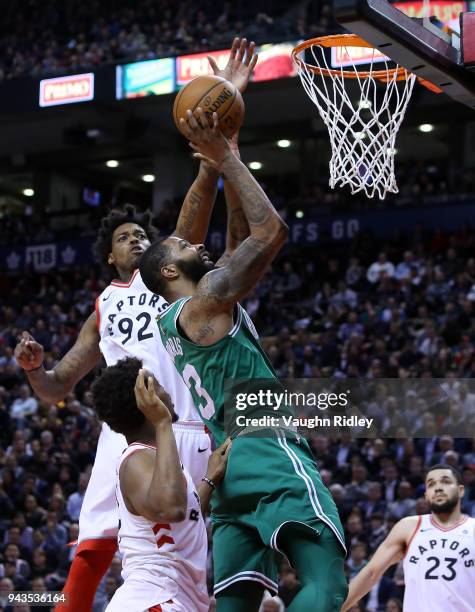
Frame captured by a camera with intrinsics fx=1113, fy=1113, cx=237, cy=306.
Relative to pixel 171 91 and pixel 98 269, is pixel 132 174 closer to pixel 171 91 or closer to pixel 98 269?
pixel 98 269

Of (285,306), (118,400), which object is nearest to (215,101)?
(118,400)

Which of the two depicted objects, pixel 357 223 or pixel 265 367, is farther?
pixel 357 223

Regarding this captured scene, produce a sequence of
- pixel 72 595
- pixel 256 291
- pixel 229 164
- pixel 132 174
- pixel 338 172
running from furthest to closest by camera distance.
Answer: pixel 132 174 → pixel 256 291 → pixel 338 172 → pixel 72 595 → pixel 229 164

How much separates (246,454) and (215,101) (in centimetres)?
146

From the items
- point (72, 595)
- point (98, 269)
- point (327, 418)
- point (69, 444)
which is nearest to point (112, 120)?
point (98, 269)

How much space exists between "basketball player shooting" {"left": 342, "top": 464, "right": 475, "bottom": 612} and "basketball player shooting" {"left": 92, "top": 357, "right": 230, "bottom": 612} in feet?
8.70

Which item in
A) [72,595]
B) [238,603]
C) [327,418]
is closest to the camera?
[238,603]

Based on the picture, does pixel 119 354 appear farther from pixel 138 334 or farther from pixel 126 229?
pixel 126 229

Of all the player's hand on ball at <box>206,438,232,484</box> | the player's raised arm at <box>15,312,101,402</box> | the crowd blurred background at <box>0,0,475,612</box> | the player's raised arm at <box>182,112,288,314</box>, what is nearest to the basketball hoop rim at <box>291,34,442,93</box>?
the player's raised arm at <box>182,112,288,314</box>

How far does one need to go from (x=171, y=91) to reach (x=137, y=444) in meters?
16.2

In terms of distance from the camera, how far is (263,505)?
12.9 feet

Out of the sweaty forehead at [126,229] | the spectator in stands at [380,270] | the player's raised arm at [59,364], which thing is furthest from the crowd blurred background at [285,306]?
the sweaty forehead at [126,229]

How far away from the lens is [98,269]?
21703mm

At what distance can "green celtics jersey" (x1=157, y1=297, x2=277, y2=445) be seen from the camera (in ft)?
13.5
